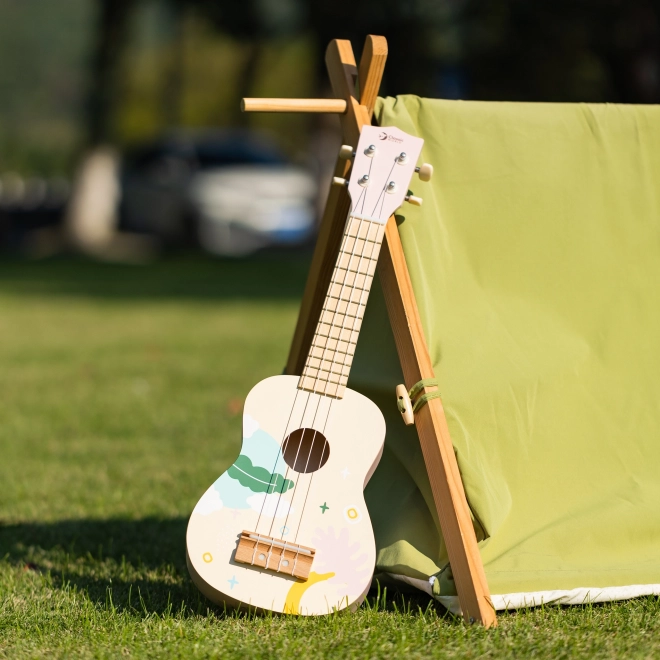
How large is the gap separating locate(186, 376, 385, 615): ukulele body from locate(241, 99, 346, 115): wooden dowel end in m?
0.74

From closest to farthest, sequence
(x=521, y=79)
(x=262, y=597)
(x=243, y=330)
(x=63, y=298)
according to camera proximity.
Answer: (x=262, y=597) → (x=243, y=330) → (x=63, y=298) → (x=521, y=79)

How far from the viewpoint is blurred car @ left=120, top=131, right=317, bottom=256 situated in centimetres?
1725

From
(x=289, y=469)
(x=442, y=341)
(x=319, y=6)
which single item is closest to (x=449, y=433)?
(x=442, y=341)

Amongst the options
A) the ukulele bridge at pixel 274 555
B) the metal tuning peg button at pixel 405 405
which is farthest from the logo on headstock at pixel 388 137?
the ukulele bridge at pixel 274 555

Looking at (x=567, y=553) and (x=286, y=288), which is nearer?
(x=567, y=553)

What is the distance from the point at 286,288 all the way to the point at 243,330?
3.36 meters

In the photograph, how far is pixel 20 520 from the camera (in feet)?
12.7

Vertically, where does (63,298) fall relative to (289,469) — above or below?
below

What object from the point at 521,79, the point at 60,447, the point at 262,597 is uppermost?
the point at 521,79

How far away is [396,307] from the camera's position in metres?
2.86

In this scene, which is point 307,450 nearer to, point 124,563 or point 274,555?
point 274,555

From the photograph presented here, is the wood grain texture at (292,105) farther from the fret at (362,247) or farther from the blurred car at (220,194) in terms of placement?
the blurred car at (220,194)

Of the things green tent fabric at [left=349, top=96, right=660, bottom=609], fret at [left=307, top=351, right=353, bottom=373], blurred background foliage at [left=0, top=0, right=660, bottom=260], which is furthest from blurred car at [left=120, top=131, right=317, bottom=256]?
fret at [left=307, top=351, right=353, bottom=373]

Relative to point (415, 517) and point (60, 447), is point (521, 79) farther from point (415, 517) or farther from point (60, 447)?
point (415, 517)
